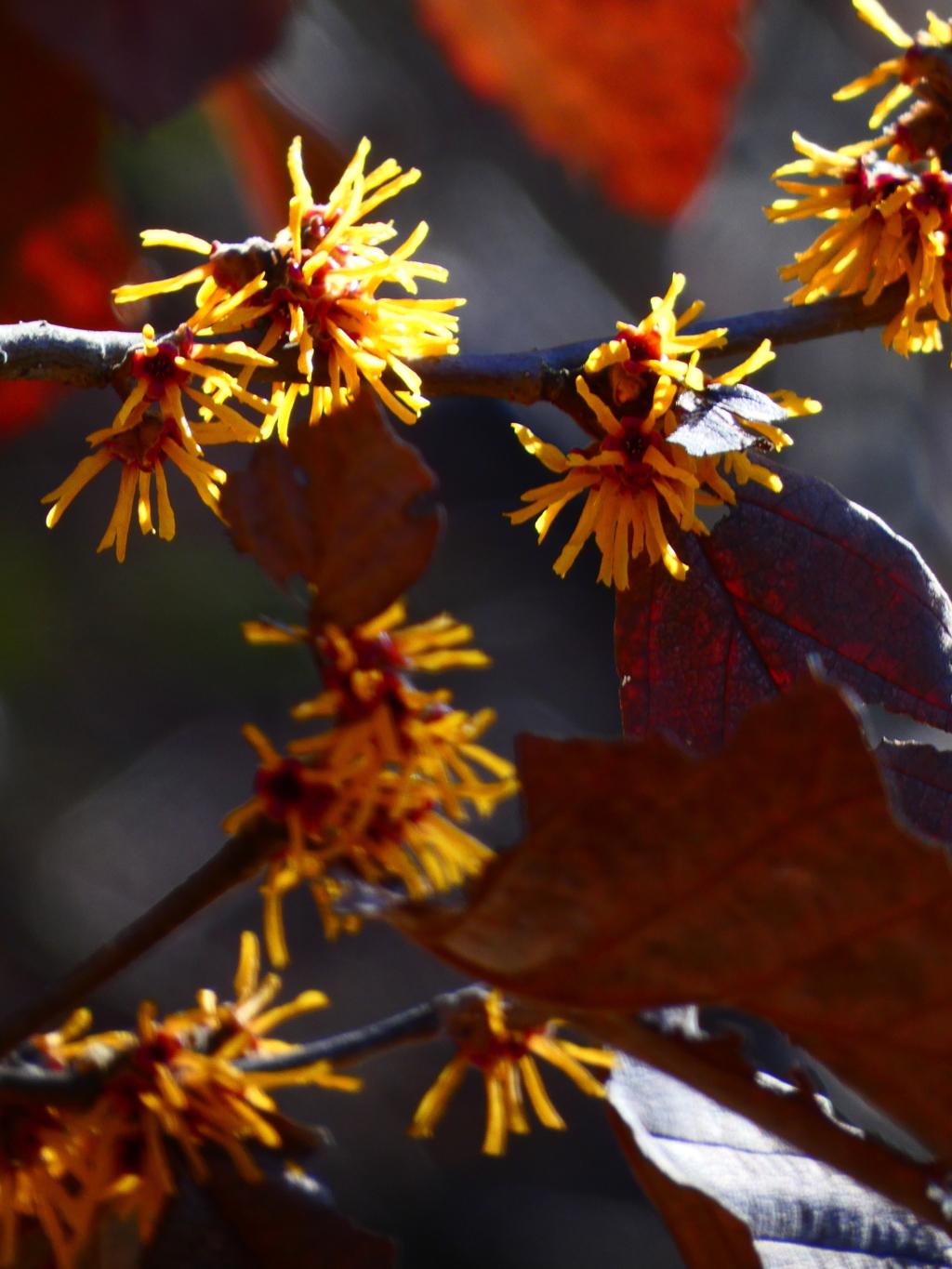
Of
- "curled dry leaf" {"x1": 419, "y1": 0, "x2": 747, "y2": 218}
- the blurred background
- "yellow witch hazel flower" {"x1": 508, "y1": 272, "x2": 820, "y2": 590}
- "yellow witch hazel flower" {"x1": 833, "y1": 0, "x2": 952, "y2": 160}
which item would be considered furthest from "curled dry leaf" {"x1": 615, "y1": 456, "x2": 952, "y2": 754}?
"curled dry leaf" {"x1": 419, "y1": 0, "x2": 747, "y2": 218}

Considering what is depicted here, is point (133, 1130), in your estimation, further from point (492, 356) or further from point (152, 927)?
point (492, 356)

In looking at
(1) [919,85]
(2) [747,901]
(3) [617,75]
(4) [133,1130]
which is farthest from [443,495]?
(2) [747,901]

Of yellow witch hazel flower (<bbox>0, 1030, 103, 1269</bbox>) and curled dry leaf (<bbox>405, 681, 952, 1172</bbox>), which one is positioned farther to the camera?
yellow witch hazel flower (<bbox>0, 1030, 103, 1269</bbox>)

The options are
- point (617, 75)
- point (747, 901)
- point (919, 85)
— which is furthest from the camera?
point (617, 75)

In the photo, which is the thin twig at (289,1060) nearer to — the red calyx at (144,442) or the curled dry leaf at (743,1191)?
the curled dry leaf at (743,1191)

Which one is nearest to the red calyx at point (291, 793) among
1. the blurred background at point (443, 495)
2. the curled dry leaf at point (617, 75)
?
the blurred background at point (443, 495)

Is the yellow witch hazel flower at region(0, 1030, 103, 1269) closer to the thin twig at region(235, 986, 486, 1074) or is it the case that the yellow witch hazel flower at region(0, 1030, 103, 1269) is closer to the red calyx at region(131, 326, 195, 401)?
the thin twig at region(235, 986, 486, 1074)
